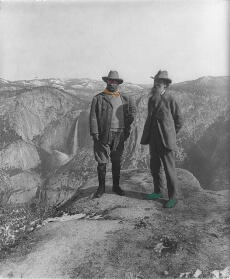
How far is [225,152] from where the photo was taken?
11.5m

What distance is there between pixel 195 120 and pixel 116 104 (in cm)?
1044

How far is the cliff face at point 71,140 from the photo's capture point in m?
12.2

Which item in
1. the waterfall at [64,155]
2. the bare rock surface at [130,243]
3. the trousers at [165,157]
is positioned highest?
the trousers at [165,157]

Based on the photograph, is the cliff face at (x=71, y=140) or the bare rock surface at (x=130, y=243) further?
the cliff face at (x=71, y=140)

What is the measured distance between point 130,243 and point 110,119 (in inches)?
71.0

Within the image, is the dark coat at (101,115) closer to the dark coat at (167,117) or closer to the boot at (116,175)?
the boot at (116,175)

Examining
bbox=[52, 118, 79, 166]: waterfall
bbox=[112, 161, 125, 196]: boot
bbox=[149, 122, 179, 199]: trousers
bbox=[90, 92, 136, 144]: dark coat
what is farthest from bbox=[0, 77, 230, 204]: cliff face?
bbox=[90, 92, 136, 144]: dark coat

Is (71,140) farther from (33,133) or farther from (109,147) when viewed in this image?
(109,147)

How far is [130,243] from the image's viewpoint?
288cm

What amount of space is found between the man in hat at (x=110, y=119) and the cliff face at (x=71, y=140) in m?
7.27

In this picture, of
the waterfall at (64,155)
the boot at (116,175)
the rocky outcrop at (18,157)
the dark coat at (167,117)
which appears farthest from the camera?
the waterfall at (64,155)

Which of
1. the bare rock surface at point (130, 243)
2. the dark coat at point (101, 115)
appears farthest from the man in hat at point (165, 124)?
the dark coat at point (101, 115)

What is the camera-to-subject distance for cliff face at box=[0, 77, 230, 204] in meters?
12.2

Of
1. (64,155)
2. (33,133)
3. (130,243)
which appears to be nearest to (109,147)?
(130,243)
